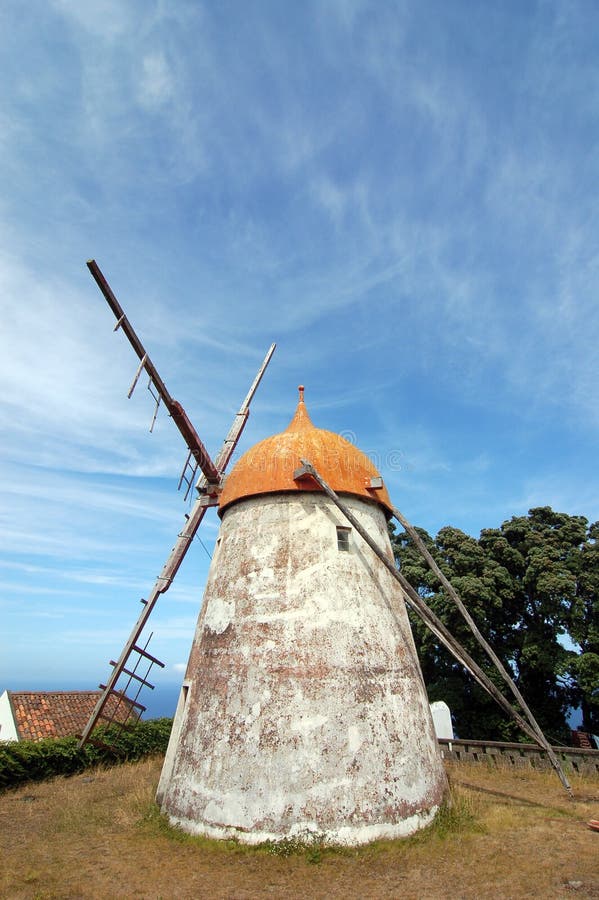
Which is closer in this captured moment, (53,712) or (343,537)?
(343,537)

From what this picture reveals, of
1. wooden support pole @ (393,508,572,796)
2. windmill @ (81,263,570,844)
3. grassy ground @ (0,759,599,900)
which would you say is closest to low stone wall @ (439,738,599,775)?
grassy ground @ (0,759,599,900)

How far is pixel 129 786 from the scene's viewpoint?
1373 cm

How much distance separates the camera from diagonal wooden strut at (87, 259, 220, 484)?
1087cm

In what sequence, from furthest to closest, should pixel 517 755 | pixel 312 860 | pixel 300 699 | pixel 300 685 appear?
pixel 517 755, pixel 300 685, pixel 300 699, pixel 312 860

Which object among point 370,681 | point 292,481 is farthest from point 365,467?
point 370,681

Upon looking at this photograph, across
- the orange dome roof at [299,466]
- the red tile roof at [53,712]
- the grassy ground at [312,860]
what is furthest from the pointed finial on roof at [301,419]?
the red tile roof at [53,712]

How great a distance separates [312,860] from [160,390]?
32.4 feet

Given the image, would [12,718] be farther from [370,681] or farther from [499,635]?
[499,635]

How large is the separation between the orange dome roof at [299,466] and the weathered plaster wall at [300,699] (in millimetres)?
398

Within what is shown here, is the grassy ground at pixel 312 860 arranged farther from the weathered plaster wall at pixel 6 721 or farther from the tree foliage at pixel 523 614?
the weathered plaster wall at pixel 6 721

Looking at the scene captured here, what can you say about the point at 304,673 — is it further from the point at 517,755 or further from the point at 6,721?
the point at 6,721

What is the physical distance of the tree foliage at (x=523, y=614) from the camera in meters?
18.5

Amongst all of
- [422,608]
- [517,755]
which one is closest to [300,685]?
[422,608]

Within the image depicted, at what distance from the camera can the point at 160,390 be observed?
12.4 meters
